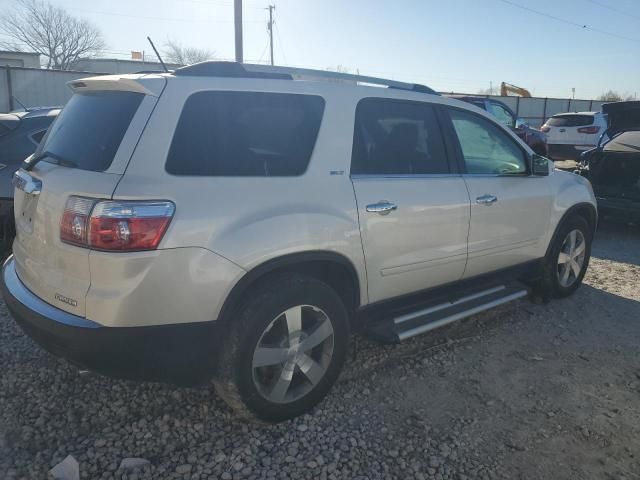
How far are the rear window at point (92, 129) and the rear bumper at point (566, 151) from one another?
1464 cm

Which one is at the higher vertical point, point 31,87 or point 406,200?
point 31,87

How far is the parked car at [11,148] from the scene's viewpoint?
188 inches

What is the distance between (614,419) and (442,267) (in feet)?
4.33

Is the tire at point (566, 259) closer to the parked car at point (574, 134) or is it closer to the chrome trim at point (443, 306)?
the chrome trim at point (443, 306)

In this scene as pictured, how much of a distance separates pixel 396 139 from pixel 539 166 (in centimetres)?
149

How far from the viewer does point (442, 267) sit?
11.3ft

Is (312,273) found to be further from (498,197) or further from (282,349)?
(498,197)

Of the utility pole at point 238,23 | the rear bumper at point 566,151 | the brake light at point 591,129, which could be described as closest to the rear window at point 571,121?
the brake light at point 591,129

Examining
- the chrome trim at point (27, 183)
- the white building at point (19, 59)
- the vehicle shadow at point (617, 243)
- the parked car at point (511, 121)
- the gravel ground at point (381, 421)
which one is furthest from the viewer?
the white building at point (19, 59)

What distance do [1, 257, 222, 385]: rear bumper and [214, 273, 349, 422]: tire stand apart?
0.13m

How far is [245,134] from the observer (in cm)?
257

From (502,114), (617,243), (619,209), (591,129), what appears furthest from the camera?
(591,129)

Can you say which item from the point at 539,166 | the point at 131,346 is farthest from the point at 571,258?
the point at 131,346

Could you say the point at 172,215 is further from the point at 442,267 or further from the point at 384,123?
the point at 442,267
